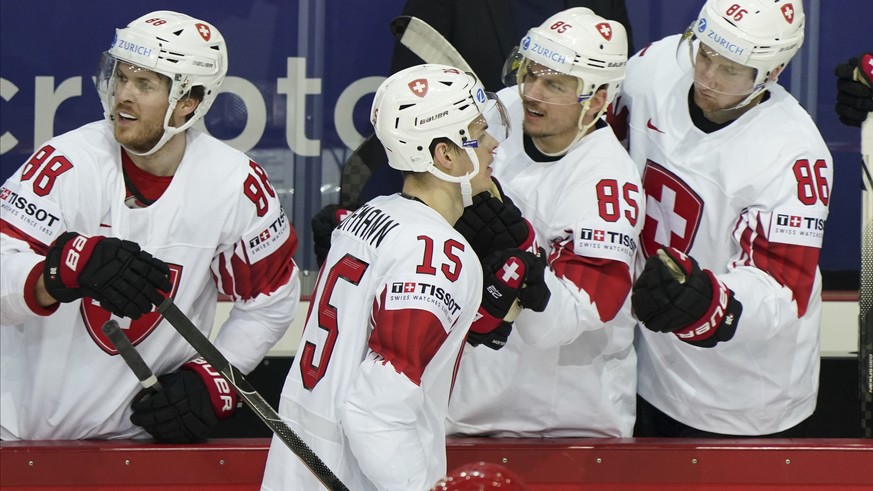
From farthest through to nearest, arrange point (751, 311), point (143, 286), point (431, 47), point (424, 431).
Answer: point (431, 47), point (751, 311), point (143, 286), point (424, 431)

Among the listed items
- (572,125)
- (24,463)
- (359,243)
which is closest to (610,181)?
(572,125)

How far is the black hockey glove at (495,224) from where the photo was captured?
117 inches

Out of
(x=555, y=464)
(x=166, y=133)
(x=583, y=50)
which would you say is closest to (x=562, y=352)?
(x=555, y=464)

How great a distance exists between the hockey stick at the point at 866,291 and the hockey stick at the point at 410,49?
1.07 meters

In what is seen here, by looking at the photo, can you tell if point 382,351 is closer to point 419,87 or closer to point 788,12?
point 419,87

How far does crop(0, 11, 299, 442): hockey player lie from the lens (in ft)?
9.93

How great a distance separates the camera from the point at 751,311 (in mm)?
3084

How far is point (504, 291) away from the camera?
2.80 meters

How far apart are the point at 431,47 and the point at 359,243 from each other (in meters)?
1.36

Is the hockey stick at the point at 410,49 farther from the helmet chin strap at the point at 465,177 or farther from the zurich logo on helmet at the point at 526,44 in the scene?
the helmet chin strap at the point at 465,177

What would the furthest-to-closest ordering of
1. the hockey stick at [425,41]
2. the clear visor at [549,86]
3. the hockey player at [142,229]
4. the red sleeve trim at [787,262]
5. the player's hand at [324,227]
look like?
the hockey stick at [425,41] < the player's hand at [324,227] < the clear visor at [549,86] < the red sleeve trim at [787,262] < the hockey player at [142,229]

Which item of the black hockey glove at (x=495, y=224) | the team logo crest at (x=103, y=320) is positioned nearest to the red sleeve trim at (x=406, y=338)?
the black hockey glove at (x=495, y=224)

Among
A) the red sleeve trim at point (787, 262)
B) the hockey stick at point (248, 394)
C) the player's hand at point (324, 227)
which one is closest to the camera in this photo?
the hockey stick at point (248, 394)

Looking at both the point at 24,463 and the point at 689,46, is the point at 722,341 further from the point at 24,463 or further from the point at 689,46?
the point at 24,463
